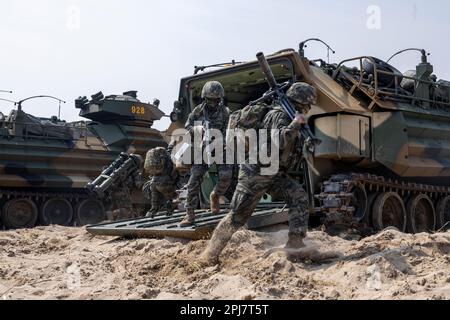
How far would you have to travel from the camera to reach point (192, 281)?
5.64 meters

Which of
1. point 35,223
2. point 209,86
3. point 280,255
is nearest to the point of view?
point 280,255

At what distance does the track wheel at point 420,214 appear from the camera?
972cm

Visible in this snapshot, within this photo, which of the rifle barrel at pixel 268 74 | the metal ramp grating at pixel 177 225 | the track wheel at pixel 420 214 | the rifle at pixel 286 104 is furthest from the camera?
the track wheel at pixel 420 214

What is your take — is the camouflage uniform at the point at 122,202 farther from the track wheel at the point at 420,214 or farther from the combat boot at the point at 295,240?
the combat boot at the point at 295,240

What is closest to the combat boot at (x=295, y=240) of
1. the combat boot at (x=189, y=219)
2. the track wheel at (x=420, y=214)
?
the combat boot at (x=189, y=219)

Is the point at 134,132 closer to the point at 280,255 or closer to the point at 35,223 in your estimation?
the point at 35,223

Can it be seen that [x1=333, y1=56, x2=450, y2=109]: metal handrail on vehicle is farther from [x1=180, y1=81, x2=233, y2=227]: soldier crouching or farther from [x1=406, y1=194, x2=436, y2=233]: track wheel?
[x1=180, y1=81, x2=233, y2=227]: soldier crouching

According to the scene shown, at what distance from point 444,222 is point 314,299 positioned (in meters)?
6.46

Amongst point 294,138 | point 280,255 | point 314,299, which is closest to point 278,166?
point 294,138

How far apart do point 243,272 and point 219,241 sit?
0.63 meters

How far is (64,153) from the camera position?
1639cm

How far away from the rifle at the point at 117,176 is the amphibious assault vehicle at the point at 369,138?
2.19m

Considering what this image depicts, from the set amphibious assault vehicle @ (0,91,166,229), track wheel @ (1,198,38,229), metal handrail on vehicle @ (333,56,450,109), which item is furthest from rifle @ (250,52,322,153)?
track wheel @ (1,198,38,229)

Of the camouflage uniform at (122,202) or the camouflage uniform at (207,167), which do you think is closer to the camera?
the camouflage uniform at (207,167)
